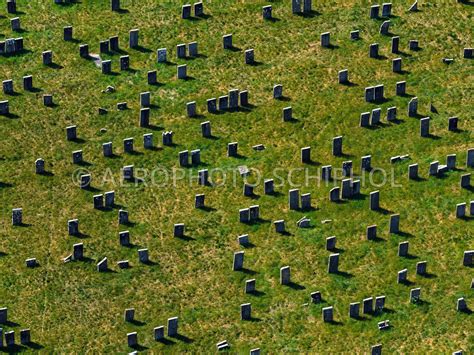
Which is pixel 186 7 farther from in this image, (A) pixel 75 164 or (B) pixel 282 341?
(B) pixel 282 341

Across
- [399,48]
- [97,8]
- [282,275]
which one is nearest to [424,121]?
[399,48]

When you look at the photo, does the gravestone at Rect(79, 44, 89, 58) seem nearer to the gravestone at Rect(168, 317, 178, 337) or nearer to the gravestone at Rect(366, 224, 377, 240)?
the gravestone at Rect(366, 224, 377, 240)

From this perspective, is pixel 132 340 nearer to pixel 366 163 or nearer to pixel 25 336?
pixel 25 336

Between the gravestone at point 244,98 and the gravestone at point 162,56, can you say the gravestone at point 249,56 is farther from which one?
the gravestone at point 162,56

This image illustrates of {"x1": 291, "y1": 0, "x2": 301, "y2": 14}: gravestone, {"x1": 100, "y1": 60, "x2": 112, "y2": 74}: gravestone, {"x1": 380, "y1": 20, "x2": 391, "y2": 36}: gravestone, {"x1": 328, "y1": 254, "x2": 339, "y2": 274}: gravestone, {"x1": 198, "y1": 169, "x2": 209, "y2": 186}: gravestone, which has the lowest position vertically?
{"x1": 328, "y1": 254, "x2": 339, "y2": 274}: gravestone

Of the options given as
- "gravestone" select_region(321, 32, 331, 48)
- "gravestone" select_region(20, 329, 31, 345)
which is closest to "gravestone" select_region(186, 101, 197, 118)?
"gravestone" select_region(321, 32, 331, 48)

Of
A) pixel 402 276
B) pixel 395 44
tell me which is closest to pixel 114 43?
pixel 395 44
